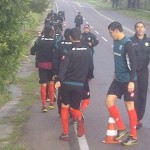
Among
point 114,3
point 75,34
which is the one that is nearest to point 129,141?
point 75,34

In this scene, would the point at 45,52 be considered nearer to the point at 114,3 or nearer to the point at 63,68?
the point at 63,68

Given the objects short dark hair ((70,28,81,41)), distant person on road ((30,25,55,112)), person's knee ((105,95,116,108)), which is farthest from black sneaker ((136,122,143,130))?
distant person on road ((30,25,55,112))

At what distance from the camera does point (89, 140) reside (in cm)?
880

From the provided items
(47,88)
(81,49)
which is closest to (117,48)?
(81,49)

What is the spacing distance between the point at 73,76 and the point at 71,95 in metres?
0.35

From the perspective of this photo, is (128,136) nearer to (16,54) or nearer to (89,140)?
(89,140)

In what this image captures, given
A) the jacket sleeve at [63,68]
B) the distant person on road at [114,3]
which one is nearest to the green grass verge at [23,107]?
the jacket sleeve at [63,68]

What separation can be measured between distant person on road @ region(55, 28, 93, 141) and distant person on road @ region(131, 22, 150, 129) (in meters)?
0.98

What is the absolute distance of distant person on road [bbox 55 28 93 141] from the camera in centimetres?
854

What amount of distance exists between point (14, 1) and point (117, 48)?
190 centimetres

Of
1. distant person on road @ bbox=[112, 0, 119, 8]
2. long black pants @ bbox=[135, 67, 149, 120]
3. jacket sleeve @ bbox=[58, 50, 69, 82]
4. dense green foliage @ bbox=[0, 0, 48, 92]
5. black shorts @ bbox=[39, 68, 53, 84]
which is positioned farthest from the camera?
distant person on road @ bbox=[112, 0, 119, 8]

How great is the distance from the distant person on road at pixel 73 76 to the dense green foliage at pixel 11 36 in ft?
2.63

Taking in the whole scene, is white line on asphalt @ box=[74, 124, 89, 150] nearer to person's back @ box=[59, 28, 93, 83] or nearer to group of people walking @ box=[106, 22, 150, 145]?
group of people walking @ box=[106, 22, 150, 145]

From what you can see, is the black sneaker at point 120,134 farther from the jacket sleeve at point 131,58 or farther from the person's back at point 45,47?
the person's back at point 45,47
